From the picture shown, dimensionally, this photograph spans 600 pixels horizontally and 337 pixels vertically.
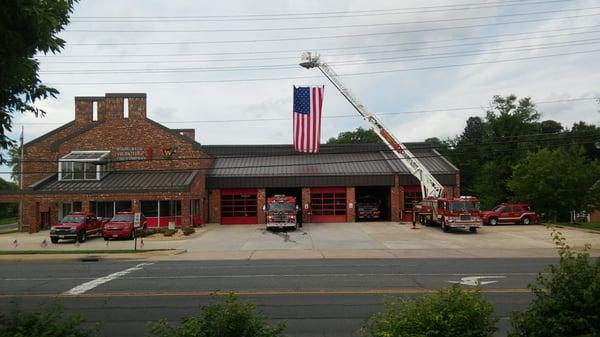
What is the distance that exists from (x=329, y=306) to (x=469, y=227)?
27.4 m

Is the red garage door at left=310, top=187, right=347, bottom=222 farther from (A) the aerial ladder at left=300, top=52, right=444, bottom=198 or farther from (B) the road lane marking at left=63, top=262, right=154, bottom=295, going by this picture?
(B) the road lane marking at left=63, top=262, right=154, bottom=295

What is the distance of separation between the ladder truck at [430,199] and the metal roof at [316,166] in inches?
132

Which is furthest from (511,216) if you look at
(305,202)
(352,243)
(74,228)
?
(74,228)

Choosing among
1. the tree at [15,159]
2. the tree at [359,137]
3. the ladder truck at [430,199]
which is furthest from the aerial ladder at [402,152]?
the tree at [359,137]

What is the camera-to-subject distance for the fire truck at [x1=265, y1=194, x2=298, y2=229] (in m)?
39.8

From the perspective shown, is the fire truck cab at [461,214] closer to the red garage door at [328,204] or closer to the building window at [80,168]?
the red garage door at [328,204]

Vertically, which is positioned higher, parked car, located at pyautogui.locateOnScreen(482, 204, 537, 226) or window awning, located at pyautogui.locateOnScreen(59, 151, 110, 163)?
window awning, located at pyautogui.locateOnScreen(59, 151, 110, 163)

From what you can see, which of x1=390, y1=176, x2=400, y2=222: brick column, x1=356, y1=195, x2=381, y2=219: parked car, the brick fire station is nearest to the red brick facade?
the brick fire station

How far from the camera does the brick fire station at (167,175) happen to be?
142 ft

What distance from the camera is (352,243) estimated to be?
102 feet

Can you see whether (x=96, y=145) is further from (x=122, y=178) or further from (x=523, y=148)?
(x=523, y=148)

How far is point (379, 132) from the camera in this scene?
45062mm

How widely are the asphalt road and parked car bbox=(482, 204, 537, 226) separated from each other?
23.4 meters

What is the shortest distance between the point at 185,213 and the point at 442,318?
123 ft
